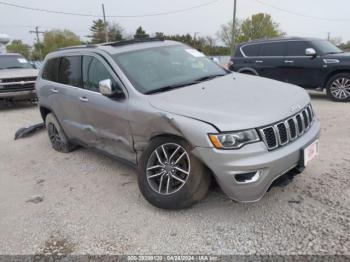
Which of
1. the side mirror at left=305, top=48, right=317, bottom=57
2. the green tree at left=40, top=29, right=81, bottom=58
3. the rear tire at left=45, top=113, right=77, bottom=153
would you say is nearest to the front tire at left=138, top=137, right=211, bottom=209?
the rear tire at left=45, top=113, right=77, bottom=153

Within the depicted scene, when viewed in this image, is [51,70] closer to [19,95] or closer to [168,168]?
[168,168]

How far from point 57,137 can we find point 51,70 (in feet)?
3.68

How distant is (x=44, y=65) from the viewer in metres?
5.79

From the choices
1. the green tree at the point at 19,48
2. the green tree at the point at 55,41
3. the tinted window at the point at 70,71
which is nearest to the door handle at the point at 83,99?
the tinted window at the point at 70,71

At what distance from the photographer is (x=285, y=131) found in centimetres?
304

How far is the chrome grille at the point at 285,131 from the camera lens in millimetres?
2914

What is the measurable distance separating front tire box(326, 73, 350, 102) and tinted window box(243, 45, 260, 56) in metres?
2.34

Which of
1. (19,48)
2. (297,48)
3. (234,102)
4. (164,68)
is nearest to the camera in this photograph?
(234,102)

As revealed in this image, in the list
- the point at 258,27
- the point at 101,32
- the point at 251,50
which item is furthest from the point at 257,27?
the point at 251,50

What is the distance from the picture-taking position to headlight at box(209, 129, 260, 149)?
2848 mm

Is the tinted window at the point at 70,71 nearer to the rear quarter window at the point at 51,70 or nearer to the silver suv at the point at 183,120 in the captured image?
the silver suv at the point at 183,120

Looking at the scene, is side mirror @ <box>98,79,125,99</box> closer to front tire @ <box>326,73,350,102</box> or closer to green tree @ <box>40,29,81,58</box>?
front tire @ <box>326,73,350,102</box>

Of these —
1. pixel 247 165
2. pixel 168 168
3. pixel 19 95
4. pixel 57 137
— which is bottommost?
pixel 57 137

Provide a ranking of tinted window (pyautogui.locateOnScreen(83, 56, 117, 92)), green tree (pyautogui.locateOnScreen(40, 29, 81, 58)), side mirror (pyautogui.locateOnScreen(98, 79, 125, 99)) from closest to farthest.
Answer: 1. side mirror (pyautogui.locateOnScreen(98, 79, 125, 99))
2. tinted window (pyautogui.locateOnScreen(83, 56, 117, 92))
3. green tree (pyautogui.locateOnScreen(40, 29, 81, 58))
